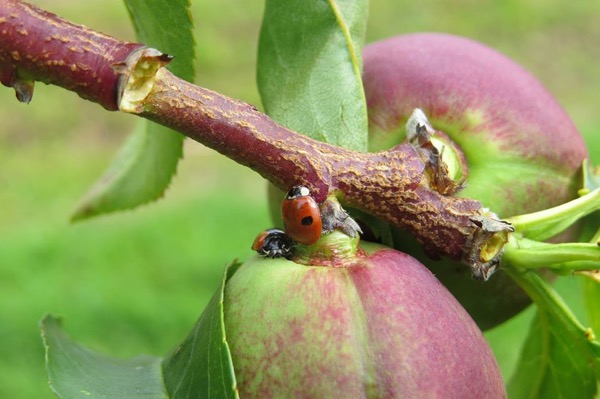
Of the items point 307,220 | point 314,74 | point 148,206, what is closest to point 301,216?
point 307,220

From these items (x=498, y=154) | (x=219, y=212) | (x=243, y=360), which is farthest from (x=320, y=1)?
(x=219, y=212)

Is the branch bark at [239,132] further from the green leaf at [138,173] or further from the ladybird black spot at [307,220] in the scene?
the green leaf at [138,173]

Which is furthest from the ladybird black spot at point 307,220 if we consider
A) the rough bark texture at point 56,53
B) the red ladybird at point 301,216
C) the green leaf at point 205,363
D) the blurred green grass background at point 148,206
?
the blurred green grass background at point 148,206

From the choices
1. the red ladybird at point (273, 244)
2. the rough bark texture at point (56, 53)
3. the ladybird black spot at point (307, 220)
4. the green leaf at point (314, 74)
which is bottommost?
the red ladybird at point (273, 244)

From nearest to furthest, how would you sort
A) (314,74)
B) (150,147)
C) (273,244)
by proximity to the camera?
1. (273,244)
2. (314,74)
3. (150,147)

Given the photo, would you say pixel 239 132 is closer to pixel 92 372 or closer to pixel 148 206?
pixel 92 372

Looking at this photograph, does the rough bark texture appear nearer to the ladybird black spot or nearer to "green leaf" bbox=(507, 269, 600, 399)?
the ladybird black spot

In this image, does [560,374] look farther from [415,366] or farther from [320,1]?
[320,1]
